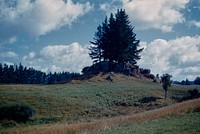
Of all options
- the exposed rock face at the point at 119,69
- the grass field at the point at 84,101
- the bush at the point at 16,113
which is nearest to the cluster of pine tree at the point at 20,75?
the exposed rock face at the point at 119,69

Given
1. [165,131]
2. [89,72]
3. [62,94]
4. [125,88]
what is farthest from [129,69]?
[165,131]

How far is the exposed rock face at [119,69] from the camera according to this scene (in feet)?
286

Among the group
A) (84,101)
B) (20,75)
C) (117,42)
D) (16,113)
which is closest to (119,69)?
(117,42)

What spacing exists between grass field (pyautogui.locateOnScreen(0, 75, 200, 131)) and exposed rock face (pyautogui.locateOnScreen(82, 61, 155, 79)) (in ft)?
56.8

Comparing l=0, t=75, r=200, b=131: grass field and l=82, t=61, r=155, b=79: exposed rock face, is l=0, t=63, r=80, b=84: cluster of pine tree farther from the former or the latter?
l=0, t=75, r=200, b=131: grass field

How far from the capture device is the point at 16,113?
3841 centimetres

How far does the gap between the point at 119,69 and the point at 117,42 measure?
7.71 metres

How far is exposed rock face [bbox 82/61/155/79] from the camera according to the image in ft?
286

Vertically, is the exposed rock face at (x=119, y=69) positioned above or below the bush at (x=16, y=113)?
above

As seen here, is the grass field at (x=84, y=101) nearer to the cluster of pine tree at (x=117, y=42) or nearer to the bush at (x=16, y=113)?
the bush at (x=16, y=113)

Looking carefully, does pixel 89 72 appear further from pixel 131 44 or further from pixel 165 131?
A: pixel 165 131

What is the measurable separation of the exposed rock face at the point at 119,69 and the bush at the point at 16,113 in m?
46.8

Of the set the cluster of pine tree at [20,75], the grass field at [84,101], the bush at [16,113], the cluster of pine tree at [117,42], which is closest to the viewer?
the bush at [16,113]

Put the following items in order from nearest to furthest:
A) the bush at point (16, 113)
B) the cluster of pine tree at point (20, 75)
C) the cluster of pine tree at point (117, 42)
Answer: the bush at point (16, 113)
the cluster of pine tree at point (117, 42)
the cluster of pine tree at point (20, 75)
